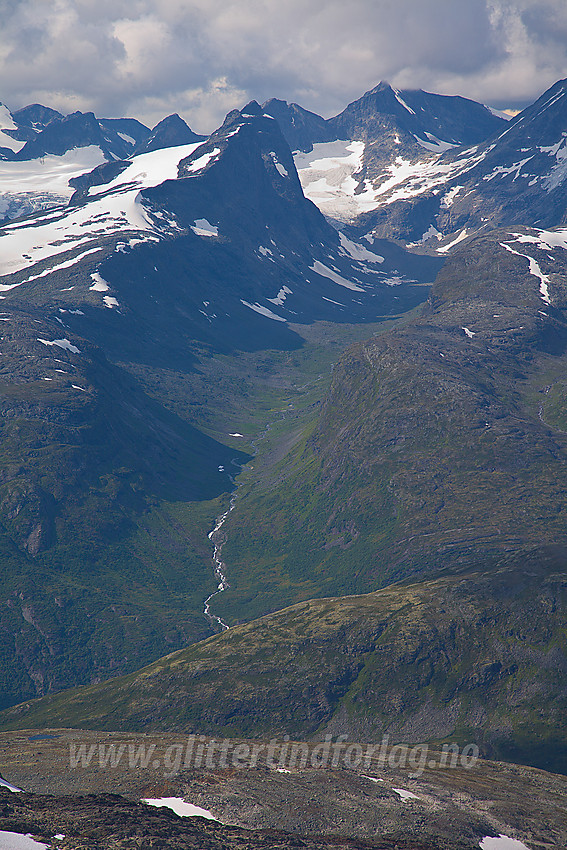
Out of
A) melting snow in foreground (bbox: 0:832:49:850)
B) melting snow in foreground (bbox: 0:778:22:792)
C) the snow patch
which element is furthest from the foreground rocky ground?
melting snow in foreground (bbox: 0:778:22:792)

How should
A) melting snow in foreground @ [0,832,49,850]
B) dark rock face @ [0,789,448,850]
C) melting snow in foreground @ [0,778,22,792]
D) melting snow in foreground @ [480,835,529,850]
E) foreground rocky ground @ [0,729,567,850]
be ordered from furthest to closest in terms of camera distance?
melting snow in foreground @ [480,835,529,850] < melting snow in foreground @ [0,778,22,792] < foreground rocky ground @ [0,729,567,850] < dark rock face @ [0,789,448,850] < melting snow in foreground @ [0,832,49,850]

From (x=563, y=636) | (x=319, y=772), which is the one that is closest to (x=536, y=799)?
(x=319, y=772)

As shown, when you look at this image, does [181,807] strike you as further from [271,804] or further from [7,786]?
[7,786]

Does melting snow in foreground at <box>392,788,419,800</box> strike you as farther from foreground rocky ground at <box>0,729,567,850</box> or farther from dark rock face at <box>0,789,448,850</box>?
dark rock face at <box>0,789,448,850</box>

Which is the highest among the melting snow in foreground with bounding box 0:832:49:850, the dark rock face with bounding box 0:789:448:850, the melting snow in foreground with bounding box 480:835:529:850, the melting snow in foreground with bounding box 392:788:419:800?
the melting snow in foreground with bounding box 0:832:49:850

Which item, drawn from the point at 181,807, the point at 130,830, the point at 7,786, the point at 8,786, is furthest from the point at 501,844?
the point at 8,786

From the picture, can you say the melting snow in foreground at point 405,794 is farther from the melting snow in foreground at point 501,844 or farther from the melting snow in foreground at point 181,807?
the melting snow in foreground at point 181,807
